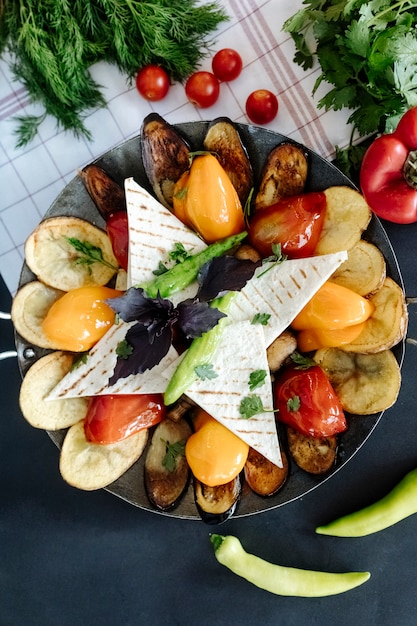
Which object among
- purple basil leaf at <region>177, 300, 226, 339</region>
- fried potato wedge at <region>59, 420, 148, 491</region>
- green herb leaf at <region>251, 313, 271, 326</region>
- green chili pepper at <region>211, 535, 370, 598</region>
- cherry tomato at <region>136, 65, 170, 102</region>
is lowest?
green chili pepper at <region>211, 535, 370, 598</region>

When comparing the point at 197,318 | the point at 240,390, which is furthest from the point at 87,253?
the point at 240,390

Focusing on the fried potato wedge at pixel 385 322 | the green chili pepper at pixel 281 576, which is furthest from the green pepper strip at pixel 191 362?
the green chili pepper at pixel 281 576

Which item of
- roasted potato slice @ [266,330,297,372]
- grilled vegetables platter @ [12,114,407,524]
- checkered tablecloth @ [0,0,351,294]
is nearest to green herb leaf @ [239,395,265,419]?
grilled vegetables platter @ [12,114,407,524]

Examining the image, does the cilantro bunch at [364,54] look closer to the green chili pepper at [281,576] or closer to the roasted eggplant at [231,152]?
the roasted eggplant at [231,152]

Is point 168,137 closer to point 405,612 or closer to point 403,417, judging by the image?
point 403,417

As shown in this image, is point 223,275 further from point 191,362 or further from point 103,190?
point 103,190

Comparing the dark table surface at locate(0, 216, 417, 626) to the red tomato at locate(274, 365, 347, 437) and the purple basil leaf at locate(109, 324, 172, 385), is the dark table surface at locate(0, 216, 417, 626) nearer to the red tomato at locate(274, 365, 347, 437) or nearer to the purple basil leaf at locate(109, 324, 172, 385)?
the red tomato at locate(274, 365, 347, 437)
